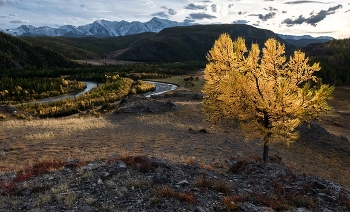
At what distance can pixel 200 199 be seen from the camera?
12.6 meters

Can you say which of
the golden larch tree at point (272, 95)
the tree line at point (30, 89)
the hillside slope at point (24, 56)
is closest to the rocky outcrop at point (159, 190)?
the golden larch tree at point (272, 95)

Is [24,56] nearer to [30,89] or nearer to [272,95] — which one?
[30,89]

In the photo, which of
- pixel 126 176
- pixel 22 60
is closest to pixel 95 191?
pixel 126 176

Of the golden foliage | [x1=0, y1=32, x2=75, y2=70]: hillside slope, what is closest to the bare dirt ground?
the golden foliage

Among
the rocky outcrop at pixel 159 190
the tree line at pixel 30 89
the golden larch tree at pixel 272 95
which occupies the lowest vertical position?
the tree line at pixel 30 89

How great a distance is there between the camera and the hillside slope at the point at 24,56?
383 feet

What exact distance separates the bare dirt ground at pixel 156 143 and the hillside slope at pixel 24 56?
3789 inches

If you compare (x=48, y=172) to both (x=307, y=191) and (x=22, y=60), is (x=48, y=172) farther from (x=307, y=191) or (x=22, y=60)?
(x=22, y=60)

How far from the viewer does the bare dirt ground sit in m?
23.8

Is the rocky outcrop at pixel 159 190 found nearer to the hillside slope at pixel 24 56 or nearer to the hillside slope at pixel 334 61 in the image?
the hillside slope at pixel 334 61

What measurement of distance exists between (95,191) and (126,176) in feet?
6.89

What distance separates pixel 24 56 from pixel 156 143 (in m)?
126

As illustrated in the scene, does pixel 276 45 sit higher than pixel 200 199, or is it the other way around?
pixel 276 45

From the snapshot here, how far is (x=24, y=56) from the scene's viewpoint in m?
129
